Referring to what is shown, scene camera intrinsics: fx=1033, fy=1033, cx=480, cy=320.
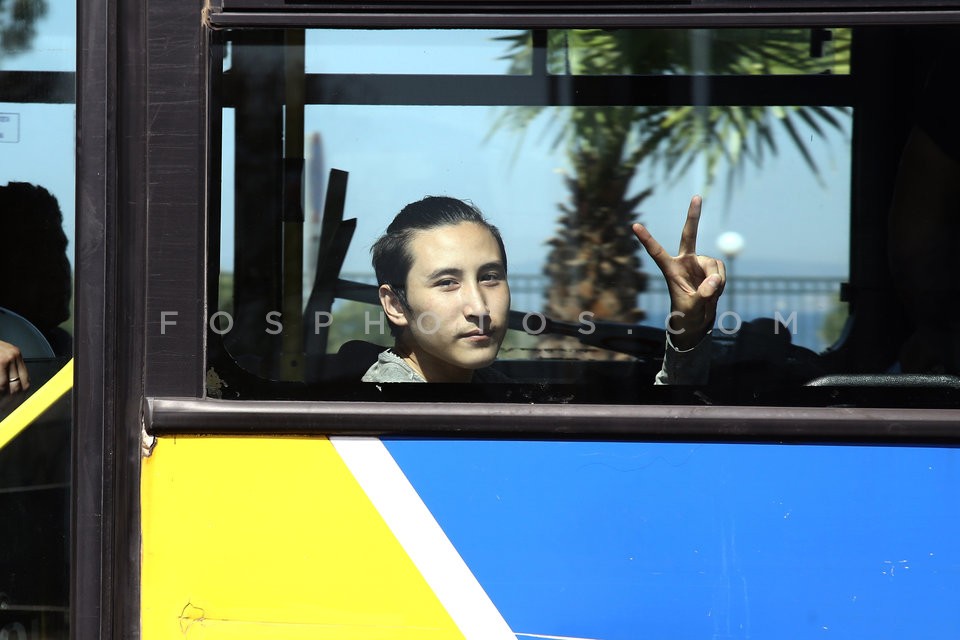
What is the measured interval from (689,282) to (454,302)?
42 centimetres

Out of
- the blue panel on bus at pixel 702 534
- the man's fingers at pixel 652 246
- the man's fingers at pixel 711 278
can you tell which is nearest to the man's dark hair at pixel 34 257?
the blue panel on bus at pixel 702 534

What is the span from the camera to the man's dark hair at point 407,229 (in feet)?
6.01

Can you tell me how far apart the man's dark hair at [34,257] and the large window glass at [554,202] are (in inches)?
12.1

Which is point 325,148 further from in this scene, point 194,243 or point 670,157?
point 670,157

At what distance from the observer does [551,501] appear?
1764mm

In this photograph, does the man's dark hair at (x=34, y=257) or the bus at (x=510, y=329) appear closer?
the bus at (x=510, y=329)

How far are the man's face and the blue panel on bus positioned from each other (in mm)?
168

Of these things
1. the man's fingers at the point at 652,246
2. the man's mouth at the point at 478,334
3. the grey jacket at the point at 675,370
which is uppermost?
the man's fingers at the point at 652,246

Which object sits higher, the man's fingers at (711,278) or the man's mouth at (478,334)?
the man's fingers at (711,278)

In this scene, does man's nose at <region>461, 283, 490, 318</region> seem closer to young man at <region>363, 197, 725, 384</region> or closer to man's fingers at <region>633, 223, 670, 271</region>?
young man at <region>363, 197, 725, 384</region>

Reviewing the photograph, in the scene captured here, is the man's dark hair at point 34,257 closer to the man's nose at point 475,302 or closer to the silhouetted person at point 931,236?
the man's nose at point 475,302

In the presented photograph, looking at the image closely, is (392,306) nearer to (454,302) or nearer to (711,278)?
(454,302)

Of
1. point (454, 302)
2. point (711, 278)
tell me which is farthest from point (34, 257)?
point (711, 278)

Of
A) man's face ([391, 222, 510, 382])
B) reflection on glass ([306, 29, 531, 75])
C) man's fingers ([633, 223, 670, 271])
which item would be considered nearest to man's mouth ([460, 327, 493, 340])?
man's face ([391, 222, 510, 382])
